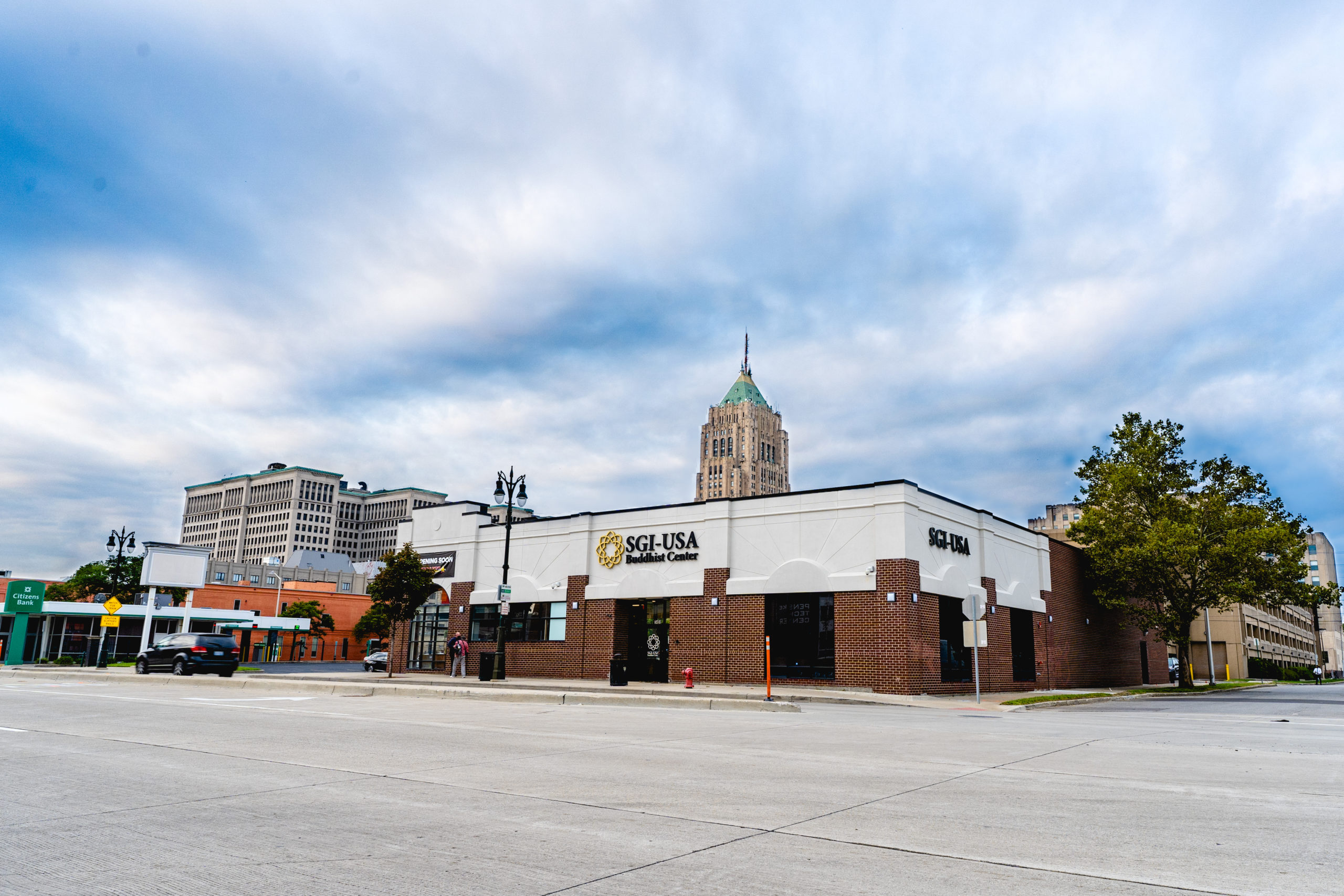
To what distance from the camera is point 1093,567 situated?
143 feet

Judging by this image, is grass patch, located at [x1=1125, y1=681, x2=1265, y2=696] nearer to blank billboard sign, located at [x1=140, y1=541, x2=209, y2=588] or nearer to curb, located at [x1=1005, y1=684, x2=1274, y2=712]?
curb, located at [x1=1005, y1=684, x2=1274, y2=712]

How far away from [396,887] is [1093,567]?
4486 cm

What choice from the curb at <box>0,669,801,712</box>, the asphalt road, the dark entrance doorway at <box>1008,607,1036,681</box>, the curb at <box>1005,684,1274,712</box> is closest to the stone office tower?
the curb at <box>1005,684,1274,712</box>

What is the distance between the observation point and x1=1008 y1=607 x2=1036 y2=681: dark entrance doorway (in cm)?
3475

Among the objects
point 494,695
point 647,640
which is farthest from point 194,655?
point 647,640

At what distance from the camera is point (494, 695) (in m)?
23.6

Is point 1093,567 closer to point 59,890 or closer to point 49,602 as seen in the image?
point 59,890

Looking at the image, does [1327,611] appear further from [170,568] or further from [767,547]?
[170,568]

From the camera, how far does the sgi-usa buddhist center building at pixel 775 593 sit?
2914cm

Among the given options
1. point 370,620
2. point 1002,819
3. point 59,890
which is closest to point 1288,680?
point 370,620

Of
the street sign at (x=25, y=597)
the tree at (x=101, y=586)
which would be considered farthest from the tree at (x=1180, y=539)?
the street sign at (x=25, y=597)

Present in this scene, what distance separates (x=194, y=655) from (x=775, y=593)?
21.4m

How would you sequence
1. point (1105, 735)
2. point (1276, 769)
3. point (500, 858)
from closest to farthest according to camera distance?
point (500, 858)
point (1276, 769)
point (1105, 735)

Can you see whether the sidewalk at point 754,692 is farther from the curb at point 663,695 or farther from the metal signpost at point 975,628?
the metal signpost at point 975,628
